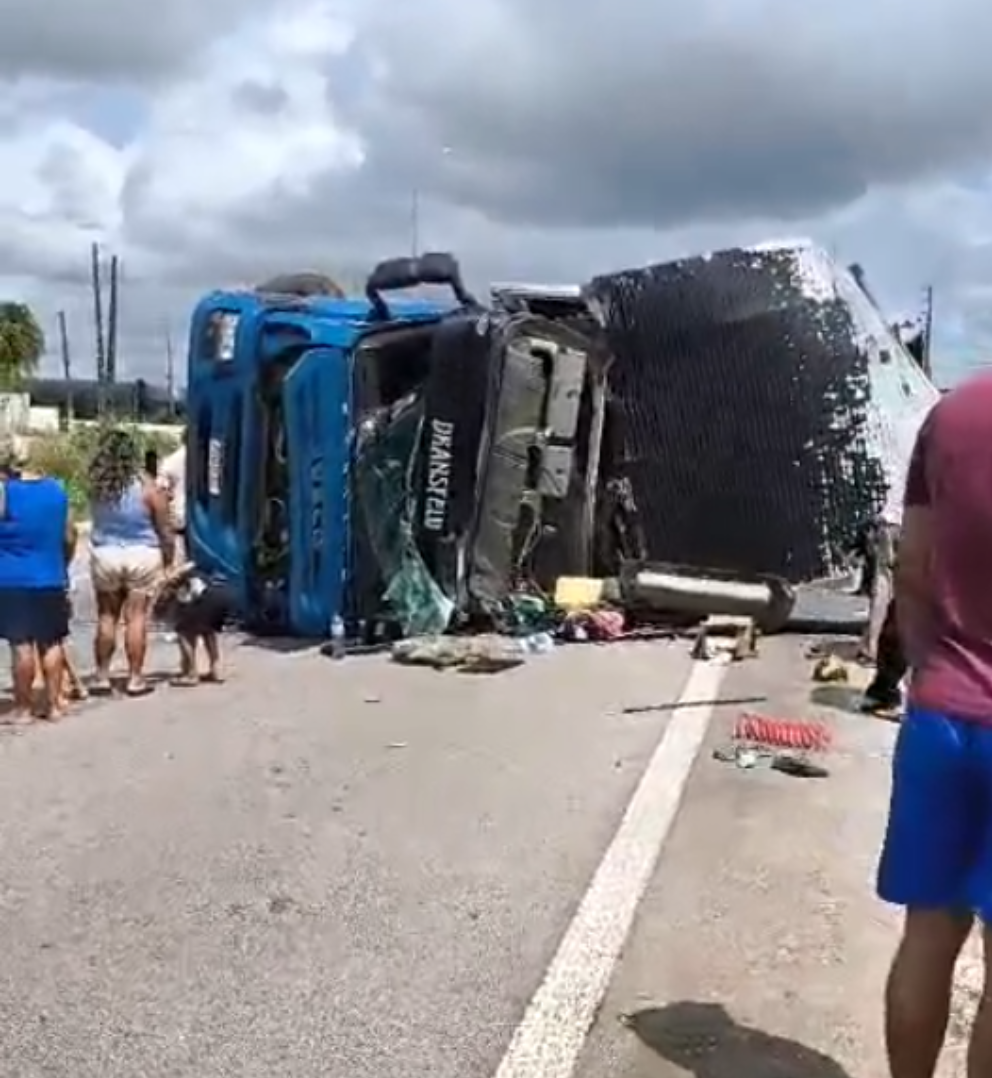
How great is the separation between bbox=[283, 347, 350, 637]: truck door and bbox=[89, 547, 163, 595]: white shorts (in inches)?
106

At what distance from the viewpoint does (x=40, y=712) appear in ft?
33.8

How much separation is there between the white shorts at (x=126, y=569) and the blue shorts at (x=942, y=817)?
7.96 meters

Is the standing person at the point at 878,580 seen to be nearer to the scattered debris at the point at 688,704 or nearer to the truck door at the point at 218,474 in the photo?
the scattered debris at the point at 688,704

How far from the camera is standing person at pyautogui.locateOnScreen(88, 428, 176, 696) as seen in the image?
11.1 meters

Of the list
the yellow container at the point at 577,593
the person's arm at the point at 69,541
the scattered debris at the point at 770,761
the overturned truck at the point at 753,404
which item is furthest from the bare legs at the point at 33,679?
the overturned truck at the point at 753,404

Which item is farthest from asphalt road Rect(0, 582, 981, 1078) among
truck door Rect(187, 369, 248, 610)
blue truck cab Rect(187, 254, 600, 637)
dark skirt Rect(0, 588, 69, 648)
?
truck door Rect(187, 369, 248, 610)

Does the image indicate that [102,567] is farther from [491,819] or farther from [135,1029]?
[135,1029]

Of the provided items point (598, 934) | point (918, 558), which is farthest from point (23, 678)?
point (918, 558)

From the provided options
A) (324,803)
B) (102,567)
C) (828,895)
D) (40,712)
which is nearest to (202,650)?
(102,567)

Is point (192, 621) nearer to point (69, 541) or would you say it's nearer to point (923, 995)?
point (69, 541)

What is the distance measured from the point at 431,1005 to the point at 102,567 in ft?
21.6

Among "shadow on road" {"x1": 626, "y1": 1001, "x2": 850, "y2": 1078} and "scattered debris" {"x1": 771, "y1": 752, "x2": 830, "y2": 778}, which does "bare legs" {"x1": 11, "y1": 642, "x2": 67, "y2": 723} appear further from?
"shadow on road" {"x1": 626, "y1": 1001, "x2": 850, "y2": 1078}

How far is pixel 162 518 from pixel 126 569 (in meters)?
0.38

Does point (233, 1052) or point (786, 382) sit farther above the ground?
point (786, 382)
